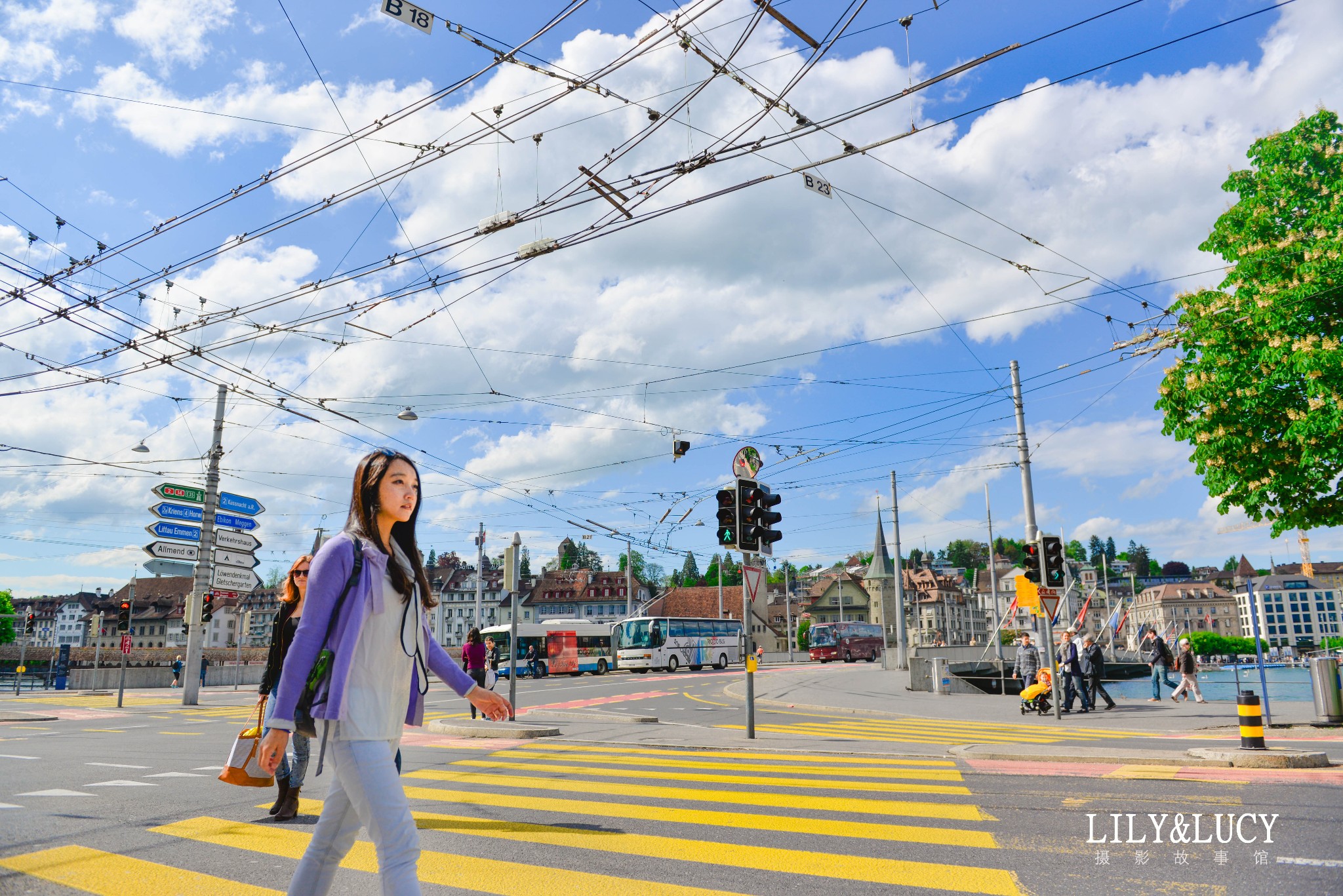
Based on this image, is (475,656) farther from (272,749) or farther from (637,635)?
(637,635)

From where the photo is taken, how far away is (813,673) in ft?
133

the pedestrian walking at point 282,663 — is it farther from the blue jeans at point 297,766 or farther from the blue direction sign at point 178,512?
the blue direction sign at point 178,512

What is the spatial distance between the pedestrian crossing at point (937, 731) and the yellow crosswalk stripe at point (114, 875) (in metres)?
9.87

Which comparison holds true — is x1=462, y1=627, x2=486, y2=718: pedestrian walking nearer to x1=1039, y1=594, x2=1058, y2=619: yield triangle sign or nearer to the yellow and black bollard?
x1=1039, y1=594, x2=1058, y2=619: yield triangle sign

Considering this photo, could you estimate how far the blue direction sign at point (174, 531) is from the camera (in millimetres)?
26016

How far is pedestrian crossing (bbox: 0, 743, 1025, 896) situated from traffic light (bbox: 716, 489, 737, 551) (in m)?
5.84

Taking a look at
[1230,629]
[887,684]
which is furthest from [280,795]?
[1230,629]

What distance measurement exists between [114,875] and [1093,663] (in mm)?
19519

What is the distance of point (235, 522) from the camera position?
2830 cm

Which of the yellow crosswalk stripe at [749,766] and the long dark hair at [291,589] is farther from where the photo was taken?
the yellow crosswalk stripe at [749,766]

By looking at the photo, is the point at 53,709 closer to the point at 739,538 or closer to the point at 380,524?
the point at 739,538

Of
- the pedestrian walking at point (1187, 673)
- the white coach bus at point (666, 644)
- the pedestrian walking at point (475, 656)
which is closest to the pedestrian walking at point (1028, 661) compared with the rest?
the pedestrian walking at point (1187, 673)

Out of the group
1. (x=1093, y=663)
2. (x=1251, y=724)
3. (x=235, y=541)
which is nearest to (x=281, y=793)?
(x=1251, y=724)

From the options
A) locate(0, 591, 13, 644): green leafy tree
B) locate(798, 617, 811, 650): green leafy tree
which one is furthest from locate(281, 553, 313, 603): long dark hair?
locate(0, 591, 13, 644): green leafy tree
